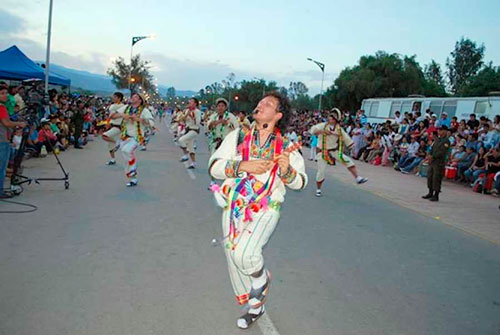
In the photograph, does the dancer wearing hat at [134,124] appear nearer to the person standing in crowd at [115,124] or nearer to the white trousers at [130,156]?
the white trousers at [130,156]

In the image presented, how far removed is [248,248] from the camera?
3498mm

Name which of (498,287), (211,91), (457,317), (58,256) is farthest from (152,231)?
(211,91)

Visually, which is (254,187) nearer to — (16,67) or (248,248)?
(248,248)

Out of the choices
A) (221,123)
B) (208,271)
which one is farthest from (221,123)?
(208,271)

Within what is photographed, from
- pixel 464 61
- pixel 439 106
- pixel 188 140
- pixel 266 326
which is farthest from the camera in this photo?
pixel 464 61

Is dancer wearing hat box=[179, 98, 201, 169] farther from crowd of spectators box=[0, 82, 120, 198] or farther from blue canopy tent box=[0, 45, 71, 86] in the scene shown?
blue canopy tent box=[0, 45, 71, 86]

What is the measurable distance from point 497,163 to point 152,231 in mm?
11632

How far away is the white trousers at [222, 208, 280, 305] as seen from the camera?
3506 millimetres

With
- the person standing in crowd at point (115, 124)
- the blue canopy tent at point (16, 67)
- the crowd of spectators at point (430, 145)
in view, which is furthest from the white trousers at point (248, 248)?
the blue canopy tent at point (16, 67)

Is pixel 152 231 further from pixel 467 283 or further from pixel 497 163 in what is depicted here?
pixel 497 163

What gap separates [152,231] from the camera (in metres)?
6.36

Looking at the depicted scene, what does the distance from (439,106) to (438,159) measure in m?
14.9

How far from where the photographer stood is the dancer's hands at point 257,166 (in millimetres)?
3436

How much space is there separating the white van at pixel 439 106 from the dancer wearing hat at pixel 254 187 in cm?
1952
